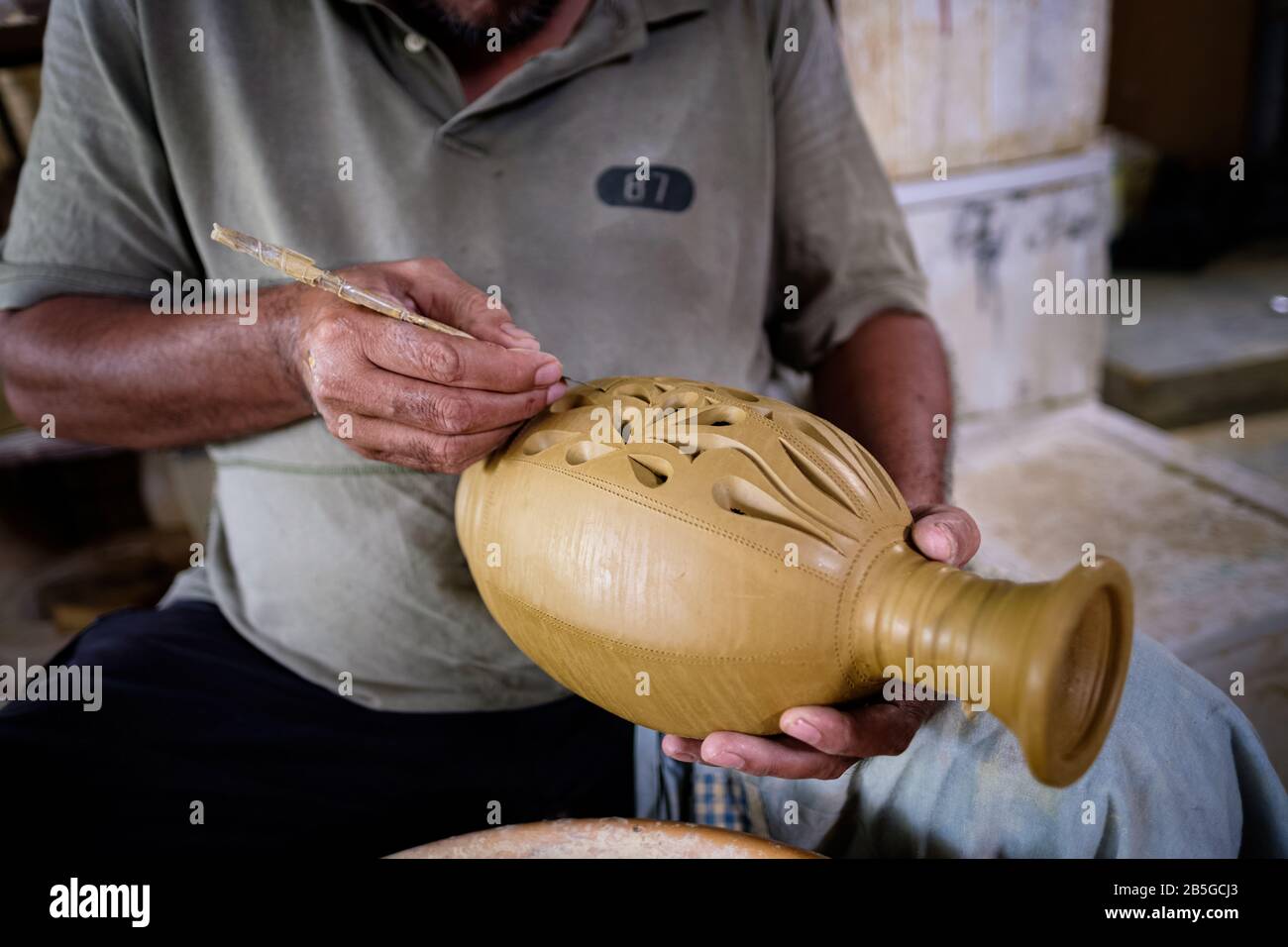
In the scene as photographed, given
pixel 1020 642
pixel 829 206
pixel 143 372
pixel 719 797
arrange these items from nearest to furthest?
pixel 1020 642 → pixel 143 372 → pixel 719 797 → pixel 829 206

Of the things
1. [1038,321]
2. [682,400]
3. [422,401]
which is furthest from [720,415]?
[1038,321]

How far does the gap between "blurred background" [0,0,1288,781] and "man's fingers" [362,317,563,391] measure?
3.85 ft

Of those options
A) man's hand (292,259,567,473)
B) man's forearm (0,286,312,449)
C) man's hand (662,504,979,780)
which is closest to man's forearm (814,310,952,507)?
man's hand (662,504,979,780)

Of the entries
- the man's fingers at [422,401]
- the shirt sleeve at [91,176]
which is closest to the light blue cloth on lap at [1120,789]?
the man's fingers at [422,401]

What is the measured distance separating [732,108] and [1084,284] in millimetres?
1763

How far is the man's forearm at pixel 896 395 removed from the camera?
1.24 metres

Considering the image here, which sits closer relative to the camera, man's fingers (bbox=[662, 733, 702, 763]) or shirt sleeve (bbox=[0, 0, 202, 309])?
man's fingers (bbox=[662, 733, 702, 763])

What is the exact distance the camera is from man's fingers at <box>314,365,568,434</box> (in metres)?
0.88

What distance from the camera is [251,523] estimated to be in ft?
4.13

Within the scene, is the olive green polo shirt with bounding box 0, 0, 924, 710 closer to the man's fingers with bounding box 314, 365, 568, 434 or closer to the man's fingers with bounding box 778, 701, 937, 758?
the man's fingers with bounding box 314, 365, 568, 434

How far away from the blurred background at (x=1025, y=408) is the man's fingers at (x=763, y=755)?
0.96 metres

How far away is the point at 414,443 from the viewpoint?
92 centimetres

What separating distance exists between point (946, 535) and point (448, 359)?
0.49 metres

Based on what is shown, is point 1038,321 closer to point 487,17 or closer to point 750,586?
point 487,17
